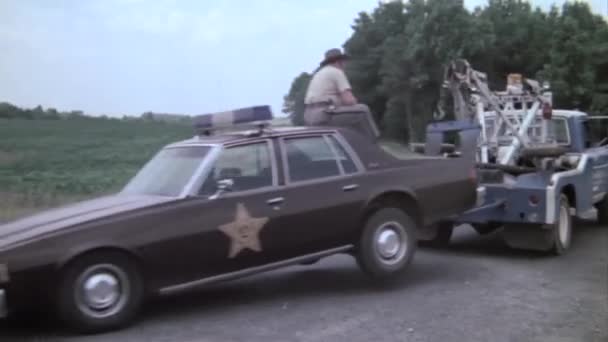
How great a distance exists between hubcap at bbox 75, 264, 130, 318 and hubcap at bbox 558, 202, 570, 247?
18.4ft

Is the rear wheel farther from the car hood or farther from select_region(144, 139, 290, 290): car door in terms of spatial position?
the car hood

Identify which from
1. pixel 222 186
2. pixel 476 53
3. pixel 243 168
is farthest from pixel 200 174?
pixel 476 53

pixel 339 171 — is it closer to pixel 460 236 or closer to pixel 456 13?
pixel 460 236

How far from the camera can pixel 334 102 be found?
25.8 feet

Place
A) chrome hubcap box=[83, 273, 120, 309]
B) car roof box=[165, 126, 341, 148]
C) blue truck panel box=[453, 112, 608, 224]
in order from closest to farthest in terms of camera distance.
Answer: chrome hubcap box=[83, 273, 120, 309], car roof box=[165, 126, 341, 148], blue truck panel box=[453, 112, 608, 224]

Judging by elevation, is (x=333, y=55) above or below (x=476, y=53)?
below

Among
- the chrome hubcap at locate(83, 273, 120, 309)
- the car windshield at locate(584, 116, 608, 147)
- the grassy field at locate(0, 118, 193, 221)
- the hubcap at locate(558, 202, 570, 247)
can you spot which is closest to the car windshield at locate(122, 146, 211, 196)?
the chrome hubcap at locate(83, 273, 120, 309)

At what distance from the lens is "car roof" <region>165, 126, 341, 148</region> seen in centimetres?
679

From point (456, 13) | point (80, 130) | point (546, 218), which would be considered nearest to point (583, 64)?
point (456, 13)

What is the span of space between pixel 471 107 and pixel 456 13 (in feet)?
106

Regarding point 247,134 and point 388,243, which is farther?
point 388,243

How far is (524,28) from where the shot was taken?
150 ft

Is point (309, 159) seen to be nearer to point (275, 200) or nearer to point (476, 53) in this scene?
point (275, 200)

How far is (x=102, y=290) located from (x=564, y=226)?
599 centimetres
